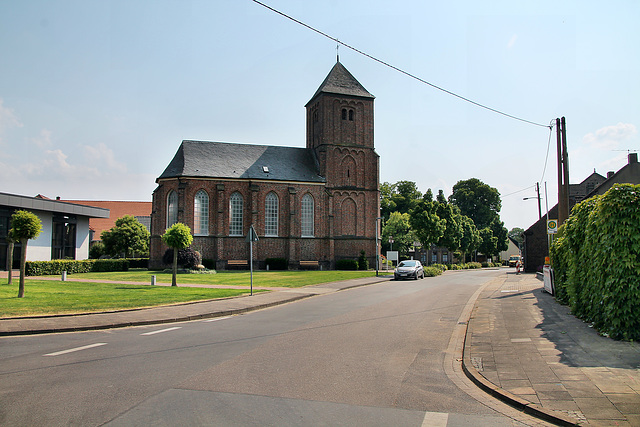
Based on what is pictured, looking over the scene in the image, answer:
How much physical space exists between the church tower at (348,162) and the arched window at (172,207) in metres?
15.7

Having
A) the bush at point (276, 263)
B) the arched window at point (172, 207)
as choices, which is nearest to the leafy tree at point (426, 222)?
the bush at point (276, 263)

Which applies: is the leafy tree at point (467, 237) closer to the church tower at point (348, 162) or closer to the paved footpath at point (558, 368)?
the church tower at point (348, 162)

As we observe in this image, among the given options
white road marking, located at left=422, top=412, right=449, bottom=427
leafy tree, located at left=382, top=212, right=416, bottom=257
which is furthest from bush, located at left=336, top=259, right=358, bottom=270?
white road marking, located at left=422, top=412, right=449, bottom=427

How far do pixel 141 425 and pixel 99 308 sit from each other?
11.0 metres

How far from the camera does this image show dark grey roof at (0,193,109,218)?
3678cm

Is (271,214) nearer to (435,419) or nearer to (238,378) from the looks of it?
(238,378)

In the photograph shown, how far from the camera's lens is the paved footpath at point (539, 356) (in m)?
5.52

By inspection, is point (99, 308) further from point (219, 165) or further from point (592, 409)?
point (219, 165)

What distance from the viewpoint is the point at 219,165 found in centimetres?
4925

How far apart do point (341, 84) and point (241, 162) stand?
14.6 meters

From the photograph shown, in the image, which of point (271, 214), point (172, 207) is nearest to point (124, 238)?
point (172, 207)

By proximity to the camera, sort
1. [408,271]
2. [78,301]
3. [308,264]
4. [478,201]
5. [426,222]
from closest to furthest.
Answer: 1. [78,301]
2. [408,271]
3. [308,264]
4. [426,222]
5. [478,201]

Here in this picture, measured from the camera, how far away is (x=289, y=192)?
49.8m

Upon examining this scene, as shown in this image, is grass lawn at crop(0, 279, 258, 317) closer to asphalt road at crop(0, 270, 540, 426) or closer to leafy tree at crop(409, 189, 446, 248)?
asphalt road at crop(0, 270, 540, 426)
